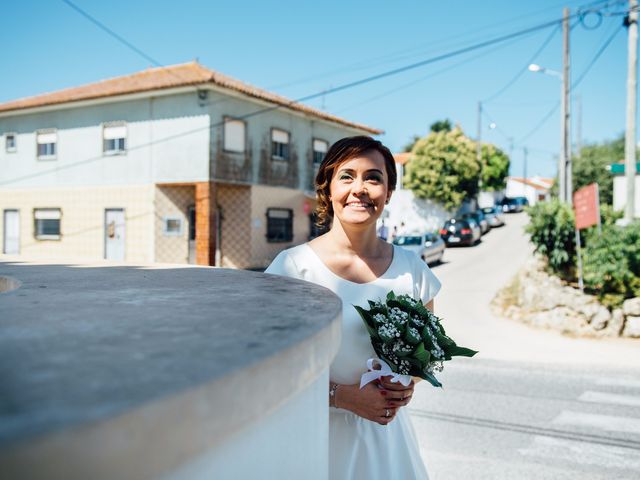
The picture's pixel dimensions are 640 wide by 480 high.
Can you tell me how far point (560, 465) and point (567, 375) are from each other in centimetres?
309

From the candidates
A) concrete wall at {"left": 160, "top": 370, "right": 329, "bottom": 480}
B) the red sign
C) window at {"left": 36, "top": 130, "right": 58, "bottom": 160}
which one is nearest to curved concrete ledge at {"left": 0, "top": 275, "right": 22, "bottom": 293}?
concrete wall at {"left": 160, "top": 370, "right": 329, "bottom": 480}

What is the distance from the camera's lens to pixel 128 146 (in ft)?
62.0

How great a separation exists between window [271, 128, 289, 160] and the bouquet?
Answer: 18914 millimetres

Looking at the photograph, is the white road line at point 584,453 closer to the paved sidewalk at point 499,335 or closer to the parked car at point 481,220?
the paved sidewalk at point 499,335

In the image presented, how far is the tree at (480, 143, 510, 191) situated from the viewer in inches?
1699

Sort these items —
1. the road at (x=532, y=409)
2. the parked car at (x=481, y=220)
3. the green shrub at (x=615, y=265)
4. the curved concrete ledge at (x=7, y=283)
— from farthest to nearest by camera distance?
the parked car at (x=481, y=220)
the green shrub at (x=615, y=265)
the road at (x=532, y=409)
the curved concrete ledge at (x=7, y=283)

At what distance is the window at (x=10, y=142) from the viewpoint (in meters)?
21.8

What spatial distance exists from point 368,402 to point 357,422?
0.15 meters

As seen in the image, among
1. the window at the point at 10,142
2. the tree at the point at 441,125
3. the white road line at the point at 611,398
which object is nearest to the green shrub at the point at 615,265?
the white road line at the point at 611,398

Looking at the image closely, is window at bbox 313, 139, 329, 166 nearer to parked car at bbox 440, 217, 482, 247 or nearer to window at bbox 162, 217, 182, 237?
window at bbox 162, 217, 182, 237

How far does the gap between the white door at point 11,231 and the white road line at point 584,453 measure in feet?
74.6

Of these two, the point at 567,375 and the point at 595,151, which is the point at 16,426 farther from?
the point at 595,151

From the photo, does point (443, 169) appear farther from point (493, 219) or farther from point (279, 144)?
point (279, 144)

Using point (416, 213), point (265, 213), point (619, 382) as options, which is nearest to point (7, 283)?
point (619, 382)
